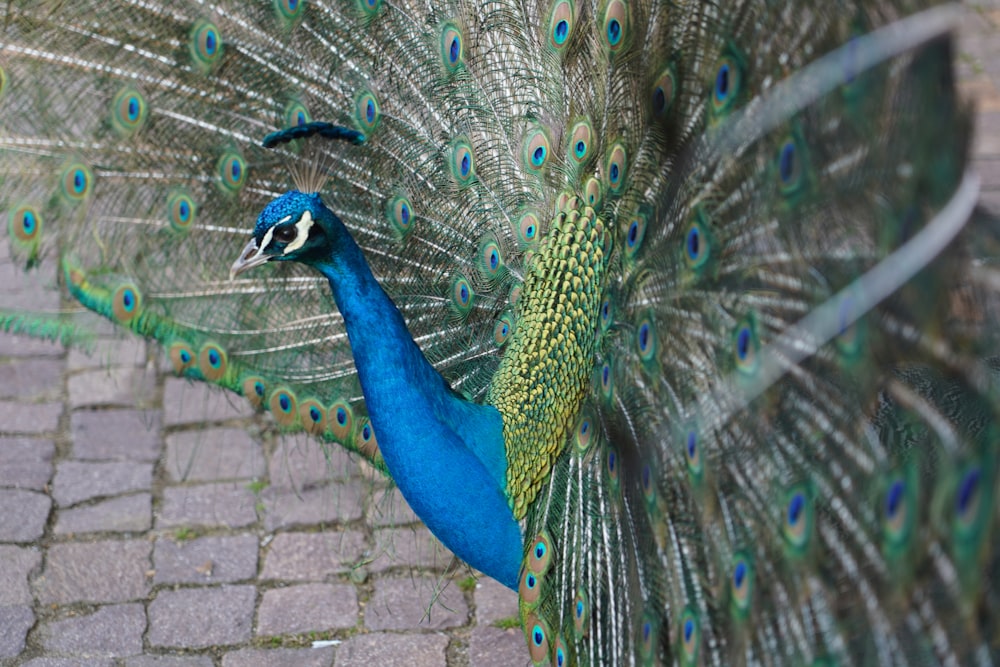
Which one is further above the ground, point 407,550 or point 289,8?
point 289,8

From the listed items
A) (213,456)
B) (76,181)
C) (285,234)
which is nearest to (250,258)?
(285,234)

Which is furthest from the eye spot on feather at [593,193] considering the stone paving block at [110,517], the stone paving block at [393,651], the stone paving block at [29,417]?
the stone paving block at [29,417]

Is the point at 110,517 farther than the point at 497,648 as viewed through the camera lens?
Yes

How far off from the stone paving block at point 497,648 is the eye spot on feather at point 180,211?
3.67 ft

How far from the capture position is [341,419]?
98.2 inches

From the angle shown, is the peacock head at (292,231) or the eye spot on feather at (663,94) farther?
the peacock head at (292,231)

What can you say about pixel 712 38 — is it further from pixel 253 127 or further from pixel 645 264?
pixel 253 127

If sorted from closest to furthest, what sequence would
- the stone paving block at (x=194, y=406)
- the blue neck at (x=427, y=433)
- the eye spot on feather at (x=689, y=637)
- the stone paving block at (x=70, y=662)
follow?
the eye spot on feather at (x=689, y=637) < the blue neck at (x=427, y=433) < the stone paving block at (x=70, y=662) < the stone paving block at (x=194, y=406)

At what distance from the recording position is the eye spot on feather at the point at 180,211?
8.06 feet

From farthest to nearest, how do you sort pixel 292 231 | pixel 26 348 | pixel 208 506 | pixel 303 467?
1. pixel 26 348
2. pixel 303 467
3. pixel 208 506
4. pixel 292 231

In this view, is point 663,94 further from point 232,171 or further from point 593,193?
point 232,171

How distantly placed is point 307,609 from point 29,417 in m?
1.12

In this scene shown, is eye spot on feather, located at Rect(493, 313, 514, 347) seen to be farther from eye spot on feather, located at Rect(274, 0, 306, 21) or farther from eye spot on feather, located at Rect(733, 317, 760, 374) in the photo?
eye spot on feather, located at Rect(733, 317, 760, 374)

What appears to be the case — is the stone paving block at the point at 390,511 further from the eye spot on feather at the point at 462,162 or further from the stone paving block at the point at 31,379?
the stone paving block at the point at 31,379
